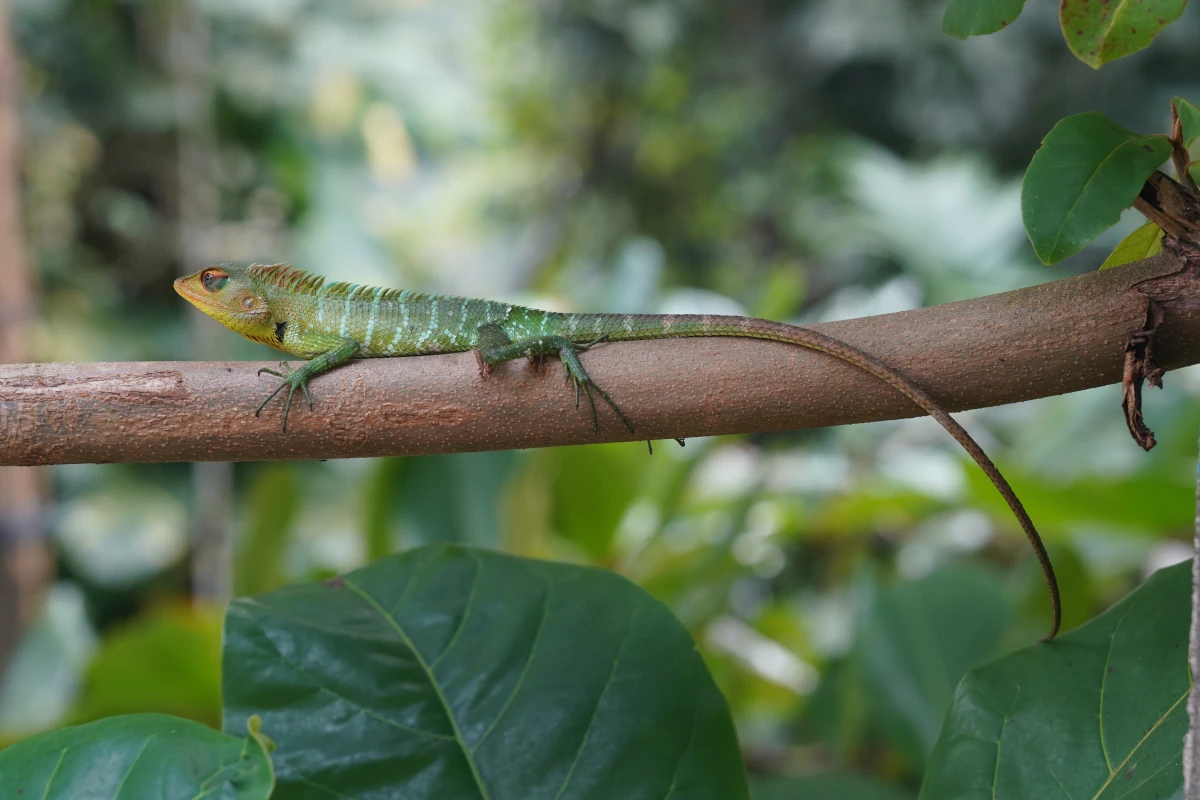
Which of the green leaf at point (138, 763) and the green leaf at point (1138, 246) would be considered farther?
the green leaf at point (1138, 246)

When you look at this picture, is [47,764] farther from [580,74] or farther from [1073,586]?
[580,74]

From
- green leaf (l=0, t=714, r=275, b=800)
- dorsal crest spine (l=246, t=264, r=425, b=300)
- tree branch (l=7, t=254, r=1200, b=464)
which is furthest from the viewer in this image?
dorsal crest spine (l=246, t=264, r=425, b=300)

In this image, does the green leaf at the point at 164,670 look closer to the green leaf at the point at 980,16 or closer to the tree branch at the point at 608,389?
the tree branch at the point at 608,389

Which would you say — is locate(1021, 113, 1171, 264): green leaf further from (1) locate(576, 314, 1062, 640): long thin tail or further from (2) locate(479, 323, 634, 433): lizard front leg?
(2) locate(479, 323, 634, 433): lizard front leg

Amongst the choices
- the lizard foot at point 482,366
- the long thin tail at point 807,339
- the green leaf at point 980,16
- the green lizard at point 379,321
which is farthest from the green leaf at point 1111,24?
the lizard foot at point 482,366

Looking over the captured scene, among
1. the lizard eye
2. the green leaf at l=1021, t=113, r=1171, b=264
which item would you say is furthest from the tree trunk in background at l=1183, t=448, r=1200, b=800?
the lizard eye

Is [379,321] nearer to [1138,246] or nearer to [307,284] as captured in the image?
[307,284]
